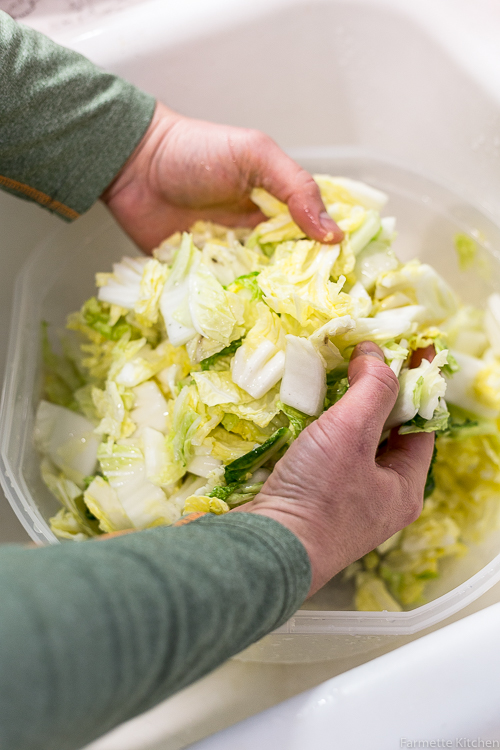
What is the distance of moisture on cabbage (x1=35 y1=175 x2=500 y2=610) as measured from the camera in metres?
0.82

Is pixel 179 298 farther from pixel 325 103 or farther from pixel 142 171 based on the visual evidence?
pixel 325 103

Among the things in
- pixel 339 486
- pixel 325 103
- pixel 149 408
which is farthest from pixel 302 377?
pixel 325 103

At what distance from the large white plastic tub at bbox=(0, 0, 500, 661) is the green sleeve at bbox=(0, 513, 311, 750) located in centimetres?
51

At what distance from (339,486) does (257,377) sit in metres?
0.22

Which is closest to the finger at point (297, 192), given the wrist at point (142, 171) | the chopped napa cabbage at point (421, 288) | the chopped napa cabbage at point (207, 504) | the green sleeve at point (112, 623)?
the chopped napa cabbage at point (421, 288)

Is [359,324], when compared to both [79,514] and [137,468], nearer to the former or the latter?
[137,468]

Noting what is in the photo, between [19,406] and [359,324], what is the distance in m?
0.64

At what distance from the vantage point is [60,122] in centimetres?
97

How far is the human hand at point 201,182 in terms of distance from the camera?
955 millimetres

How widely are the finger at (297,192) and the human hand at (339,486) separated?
0.30 meters

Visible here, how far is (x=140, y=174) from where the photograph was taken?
1.09 metres

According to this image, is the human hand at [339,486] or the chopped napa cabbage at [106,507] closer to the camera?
the human hand at [339,486]

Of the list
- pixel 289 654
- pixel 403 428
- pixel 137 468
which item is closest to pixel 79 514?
pixel 137 468

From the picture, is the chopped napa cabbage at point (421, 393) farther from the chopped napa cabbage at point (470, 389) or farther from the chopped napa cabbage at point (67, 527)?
the chopped napa cabbage at point (67, 527)
